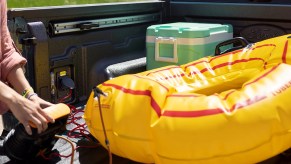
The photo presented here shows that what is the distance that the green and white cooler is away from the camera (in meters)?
2.68

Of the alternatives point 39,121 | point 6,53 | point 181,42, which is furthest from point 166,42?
point 39,121

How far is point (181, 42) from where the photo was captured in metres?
2.71

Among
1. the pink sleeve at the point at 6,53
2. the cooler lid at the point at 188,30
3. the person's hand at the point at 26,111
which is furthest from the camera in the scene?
the cooler lid at the point at 188,30

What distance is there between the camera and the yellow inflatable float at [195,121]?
1.57m

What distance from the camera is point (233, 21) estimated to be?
2977 mm

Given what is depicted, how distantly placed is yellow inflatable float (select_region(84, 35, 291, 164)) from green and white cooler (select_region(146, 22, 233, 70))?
2.71 feet

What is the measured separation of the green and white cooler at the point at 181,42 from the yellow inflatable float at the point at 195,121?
2.71 feet

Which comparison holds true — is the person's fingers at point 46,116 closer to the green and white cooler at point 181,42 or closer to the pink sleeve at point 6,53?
the pink sleeve at point 6,53

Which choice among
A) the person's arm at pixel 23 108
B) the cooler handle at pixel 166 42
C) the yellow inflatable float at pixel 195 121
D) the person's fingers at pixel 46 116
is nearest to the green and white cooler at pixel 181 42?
the cooler handle at pixel 166 42

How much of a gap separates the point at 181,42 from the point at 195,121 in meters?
1.18

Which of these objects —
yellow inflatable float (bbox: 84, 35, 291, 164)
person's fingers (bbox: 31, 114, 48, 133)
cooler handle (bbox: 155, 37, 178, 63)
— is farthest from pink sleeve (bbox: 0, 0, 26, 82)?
cooler handle (bbox: 155, 37, 178, 63)

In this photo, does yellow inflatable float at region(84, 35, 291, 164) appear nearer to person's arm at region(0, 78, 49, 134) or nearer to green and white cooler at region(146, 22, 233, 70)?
person's arm at region(0, 78, 49, 134)

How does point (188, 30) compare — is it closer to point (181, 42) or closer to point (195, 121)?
point (181, 42)

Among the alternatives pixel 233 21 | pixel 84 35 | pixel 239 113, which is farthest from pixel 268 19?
pixel 239 113
